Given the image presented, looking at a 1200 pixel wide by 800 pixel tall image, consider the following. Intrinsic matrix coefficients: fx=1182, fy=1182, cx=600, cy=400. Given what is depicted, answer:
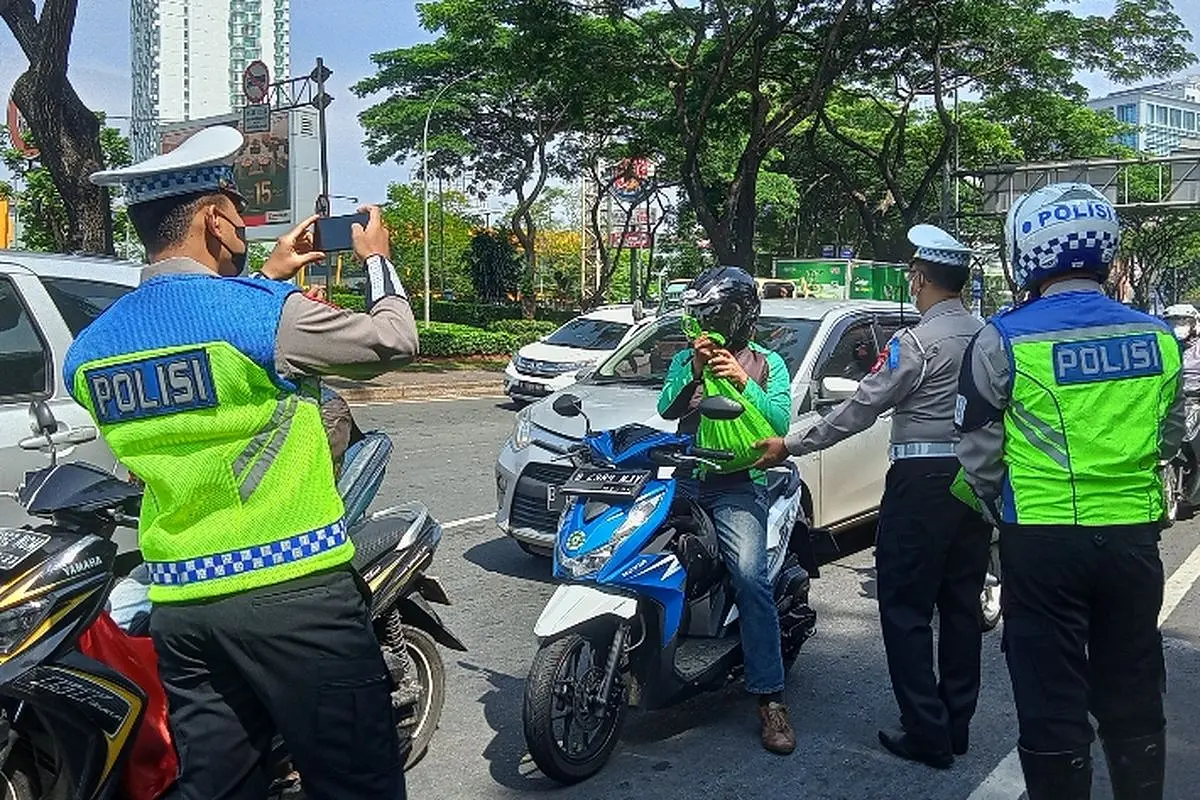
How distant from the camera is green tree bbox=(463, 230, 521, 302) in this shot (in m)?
39.8

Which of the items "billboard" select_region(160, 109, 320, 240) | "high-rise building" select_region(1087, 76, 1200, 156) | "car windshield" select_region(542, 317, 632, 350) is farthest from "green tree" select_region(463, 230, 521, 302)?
"high-rise building" select_region(1087, 76, 1200, 156)

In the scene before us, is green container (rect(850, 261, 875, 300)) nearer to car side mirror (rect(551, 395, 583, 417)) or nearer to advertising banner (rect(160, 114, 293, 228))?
advertising banner (rect(160, 114, 293, 228))

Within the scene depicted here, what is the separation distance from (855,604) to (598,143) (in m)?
30.1

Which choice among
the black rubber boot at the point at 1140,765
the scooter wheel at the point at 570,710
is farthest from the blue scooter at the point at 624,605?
the black rubber boot at the point at 1140,765

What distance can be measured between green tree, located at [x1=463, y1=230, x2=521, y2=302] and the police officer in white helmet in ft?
122

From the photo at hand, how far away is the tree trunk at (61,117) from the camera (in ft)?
41.7

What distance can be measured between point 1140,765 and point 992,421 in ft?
3.22

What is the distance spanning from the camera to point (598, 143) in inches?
1385

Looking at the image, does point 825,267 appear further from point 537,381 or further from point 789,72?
point 537,381

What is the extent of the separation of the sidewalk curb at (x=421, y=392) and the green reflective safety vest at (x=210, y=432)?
1462cm

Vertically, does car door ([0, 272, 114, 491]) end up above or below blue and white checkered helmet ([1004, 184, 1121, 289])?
below

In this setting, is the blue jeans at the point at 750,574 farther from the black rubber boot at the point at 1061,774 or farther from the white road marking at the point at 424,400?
the white road marking at the point at 424,400

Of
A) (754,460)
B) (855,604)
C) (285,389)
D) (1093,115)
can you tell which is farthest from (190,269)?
(1093,115)

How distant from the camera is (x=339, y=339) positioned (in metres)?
2.32
